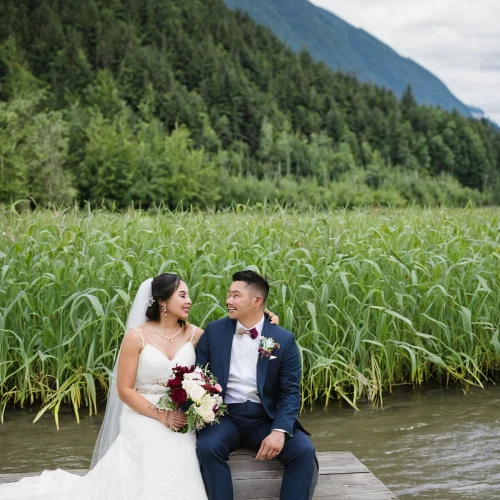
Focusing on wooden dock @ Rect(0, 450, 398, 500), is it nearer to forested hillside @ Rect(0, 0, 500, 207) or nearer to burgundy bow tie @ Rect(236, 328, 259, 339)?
burgundy bow tie @ Rect(236, 328, 259, 339)

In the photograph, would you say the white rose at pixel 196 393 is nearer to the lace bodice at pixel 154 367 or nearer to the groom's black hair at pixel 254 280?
the lace bodice at pixel 154 367

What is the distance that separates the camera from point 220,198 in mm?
49406

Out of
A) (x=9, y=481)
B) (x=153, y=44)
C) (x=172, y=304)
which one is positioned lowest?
(x=9, y=481)

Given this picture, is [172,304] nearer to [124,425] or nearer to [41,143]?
[124,425]

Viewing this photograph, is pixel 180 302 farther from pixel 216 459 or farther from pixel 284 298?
pixel 284 298

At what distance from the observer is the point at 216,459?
10.5 feet

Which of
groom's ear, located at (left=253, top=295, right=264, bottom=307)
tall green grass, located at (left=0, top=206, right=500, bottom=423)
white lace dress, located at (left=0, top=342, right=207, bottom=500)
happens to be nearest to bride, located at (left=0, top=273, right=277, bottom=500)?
white lace dress, located at (left=0, top=342, right=207, bottom=500)

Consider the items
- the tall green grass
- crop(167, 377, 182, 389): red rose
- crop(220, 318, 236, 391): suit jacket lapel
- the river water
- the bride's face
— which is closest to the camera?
crop(167, 377, 182, 389): red rose

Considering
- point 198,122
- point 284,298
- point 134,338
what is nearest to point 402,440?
point 284,298

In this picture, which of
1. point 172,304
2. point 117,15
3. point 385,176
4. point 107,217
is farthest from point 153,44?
point 172,304

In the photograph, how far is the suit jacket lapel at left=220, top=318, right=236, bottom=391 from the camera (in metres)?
3.47

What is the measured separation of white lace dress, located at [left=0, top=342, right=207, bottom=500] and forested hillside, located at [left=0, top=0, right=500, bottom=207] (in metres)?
34.7

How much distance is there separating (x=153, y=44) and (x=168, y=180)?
33.6 m

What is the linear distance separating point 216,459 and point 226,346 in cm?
54
